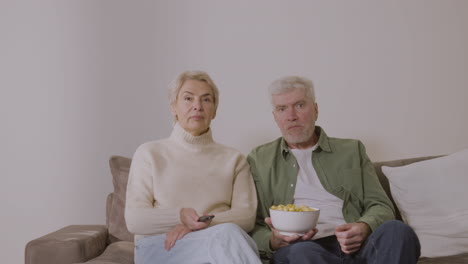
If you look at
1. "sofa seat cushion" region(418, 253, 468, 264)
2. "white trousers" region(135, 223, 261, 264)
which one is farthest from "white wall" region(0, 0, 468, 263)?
"white trousers" region(135, 223, 261, 264)

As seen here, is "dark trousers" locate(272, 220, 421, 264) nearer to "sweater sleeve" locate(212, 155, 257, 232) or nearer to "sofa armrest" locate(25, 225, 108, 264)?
"sweater sleeve" locate(212, 155, 257, 232)

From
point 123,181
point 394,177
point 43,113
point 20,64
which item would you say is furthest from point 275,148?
point 20,64

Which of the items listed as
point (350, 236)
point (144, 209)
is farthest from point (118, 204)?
point (350, 236)

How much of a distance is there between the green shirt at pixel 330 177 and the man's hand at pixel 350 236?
21cm

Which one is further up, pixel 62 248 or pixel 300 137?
pixel 300 137

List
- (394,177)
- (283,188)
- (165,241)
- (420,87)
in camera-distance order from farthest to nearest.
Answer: (420,87) < (394,177) < (283,188) < (165,241)

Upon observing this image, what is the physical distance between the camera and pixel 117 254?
203 cm

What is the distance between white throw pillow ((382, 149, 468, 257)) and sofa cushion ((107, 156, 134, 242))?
1.17m

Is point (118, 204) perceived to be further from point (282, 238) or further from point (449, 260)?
point (449, 260)

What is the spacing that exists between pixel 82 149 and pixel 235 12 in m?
1.07

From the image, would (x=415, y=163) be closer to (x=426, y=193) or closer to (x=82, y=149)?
(x=426, y=193)

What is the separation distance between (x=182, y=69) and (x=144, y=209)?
103 cm

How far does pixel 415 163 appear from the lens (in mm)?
2271

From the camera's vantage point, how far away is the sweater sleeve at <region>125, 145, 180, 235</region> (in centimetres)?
181
